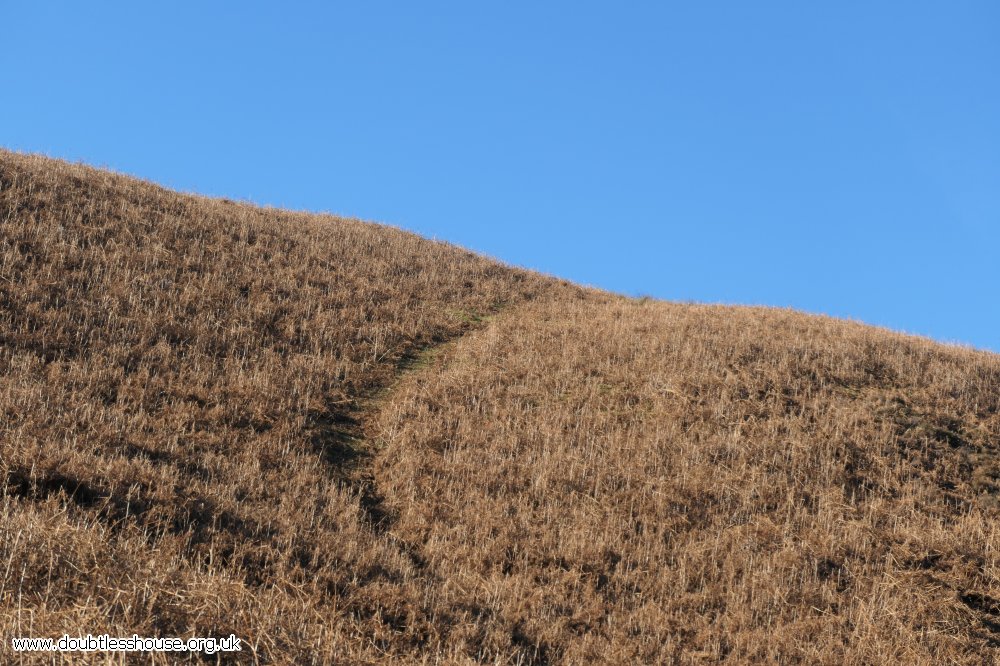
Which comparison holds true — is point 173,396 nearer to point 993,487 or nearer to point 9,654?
point 9,654

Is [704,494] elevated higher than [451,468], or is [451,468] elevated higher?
[704,494]

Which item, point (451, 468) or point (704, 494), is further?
point (451, 468)

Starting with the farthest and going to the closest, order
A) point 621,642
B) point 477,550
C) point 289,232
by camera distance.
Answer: point 289,232 → point 477,550 → point 621,642

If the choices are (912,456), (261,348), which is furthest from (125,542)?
(912,456)

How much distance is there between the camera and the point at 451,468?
1349 cm

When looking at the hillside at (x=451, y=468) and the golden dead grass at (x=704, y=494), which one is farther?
the golden dead grass at (x=704, y=494)

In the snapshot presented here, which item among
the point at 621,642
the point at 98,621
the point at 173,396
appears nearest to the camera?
the point at 98,621

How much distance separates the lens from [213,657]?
6.21 m

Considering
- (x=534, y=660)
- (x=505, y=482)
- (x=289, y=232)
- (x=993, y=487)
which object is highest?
(x=289, y=232)

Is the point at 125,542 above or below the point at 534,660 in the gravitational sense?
above

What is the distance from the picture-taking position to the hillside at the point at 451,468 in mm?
8859

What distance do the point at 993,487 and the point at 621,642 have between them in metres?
8.56

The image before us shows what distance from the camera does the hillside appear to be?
886 centimetres

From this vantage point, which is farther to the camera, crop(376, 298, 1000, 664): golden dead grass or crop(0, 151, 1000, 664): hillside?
crop(376, 298, 1000, 664): golden dead grass
